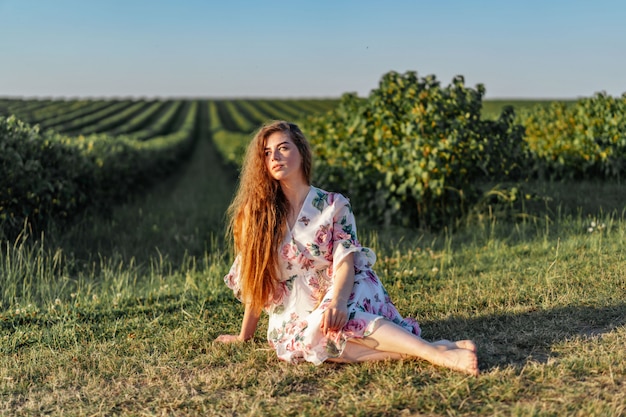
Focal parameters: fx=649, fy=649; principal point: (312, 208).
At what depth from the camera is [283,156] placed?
3627 millimetres

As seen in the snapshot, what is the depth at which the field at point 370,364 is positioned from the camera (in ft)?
10.0

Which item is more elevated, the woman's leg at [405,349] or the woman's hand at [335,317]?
the woman's hand at [335,317]

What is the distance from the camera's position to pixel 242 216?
12.6 feet

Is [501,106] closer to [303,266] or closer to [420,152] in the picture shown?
[420,152]

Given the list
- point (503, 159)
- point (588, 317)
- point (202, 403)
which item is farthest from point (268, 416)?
point (503, 159)

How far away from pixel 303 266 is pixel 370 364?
25.7 inches

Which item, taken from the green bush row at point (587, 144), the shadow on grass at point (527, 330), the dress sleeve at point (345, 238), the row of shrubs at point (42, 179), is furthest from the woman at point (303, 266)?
the green bush row at point (587, 144)

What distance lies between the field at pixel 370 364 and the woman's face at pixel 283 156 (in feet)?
3.02

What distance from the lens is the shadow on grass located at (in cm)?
352

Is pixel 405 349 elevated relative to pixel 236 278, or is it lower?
lower

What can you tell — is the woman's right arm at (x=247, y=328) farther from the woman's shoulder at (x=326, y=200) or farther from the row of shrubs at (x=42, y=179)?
the row of shrubs at (x=42, y=179)

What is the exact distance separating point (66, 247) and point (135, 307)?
2693 mm

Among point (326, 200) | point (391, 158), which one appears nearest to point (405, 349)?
point (326, 200)

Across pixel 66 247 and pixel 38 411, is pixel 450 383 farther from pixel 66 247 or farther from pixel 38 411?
pixel 66 247
